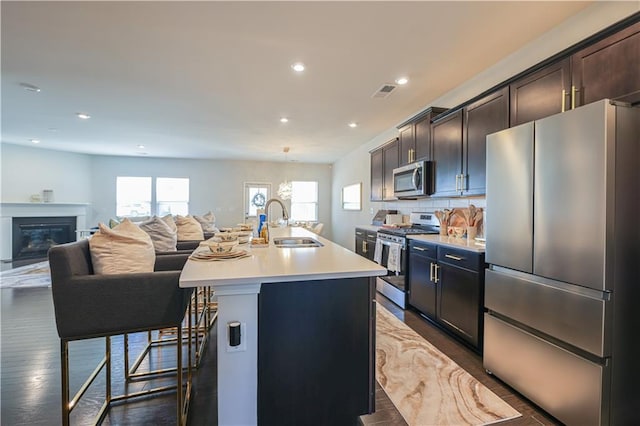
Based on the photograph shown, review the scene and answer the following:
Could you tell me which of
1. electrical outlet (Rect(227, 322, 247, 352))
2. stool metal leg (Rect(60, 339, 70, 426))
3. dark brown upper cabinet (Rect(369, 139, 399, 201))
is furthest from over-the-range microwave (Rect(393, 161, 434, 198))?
stool metal leg (Rect(60, 339, 70, 426))

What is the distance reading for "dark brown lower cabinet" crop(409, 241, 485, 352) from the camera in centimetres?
234

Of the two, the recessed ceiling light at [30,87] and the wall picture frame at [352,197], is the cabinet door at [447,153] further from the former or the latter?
the recessed ceiling light at [30,87]

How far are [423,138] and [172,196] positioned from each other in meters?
7.41

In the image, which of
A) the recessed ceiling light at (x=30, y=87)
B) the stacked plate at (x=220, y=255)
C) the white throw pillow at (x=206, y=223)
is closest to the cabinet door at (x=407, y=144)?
the stacked plate at (x=220, y=255)

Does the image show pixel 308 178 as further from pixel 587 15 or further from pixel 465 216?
pixel 587 15

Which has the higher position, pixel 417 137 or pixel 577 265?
pixel 417 137

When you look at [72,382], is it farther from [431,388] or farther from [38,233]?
[38,233]

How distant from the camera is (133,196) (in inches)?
318

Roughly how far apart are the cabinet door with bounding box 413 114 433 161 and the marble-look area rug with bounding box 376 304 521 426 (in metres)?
2.21

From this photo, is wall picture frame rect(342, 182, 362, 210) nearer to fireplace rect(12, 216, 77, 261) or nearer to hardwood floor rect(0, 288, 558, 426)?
hardwood floor rect(0, 288, 558, 426)

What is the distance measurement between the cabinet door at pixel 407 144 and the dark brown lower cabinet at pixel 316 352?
2.85 m

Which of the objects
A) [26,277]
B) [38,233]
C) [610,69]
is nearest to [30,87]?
[26,277]

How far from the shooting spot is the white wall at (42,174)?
21.1 ft

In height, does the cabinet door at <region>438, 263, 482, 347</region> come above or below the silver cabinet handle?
below
